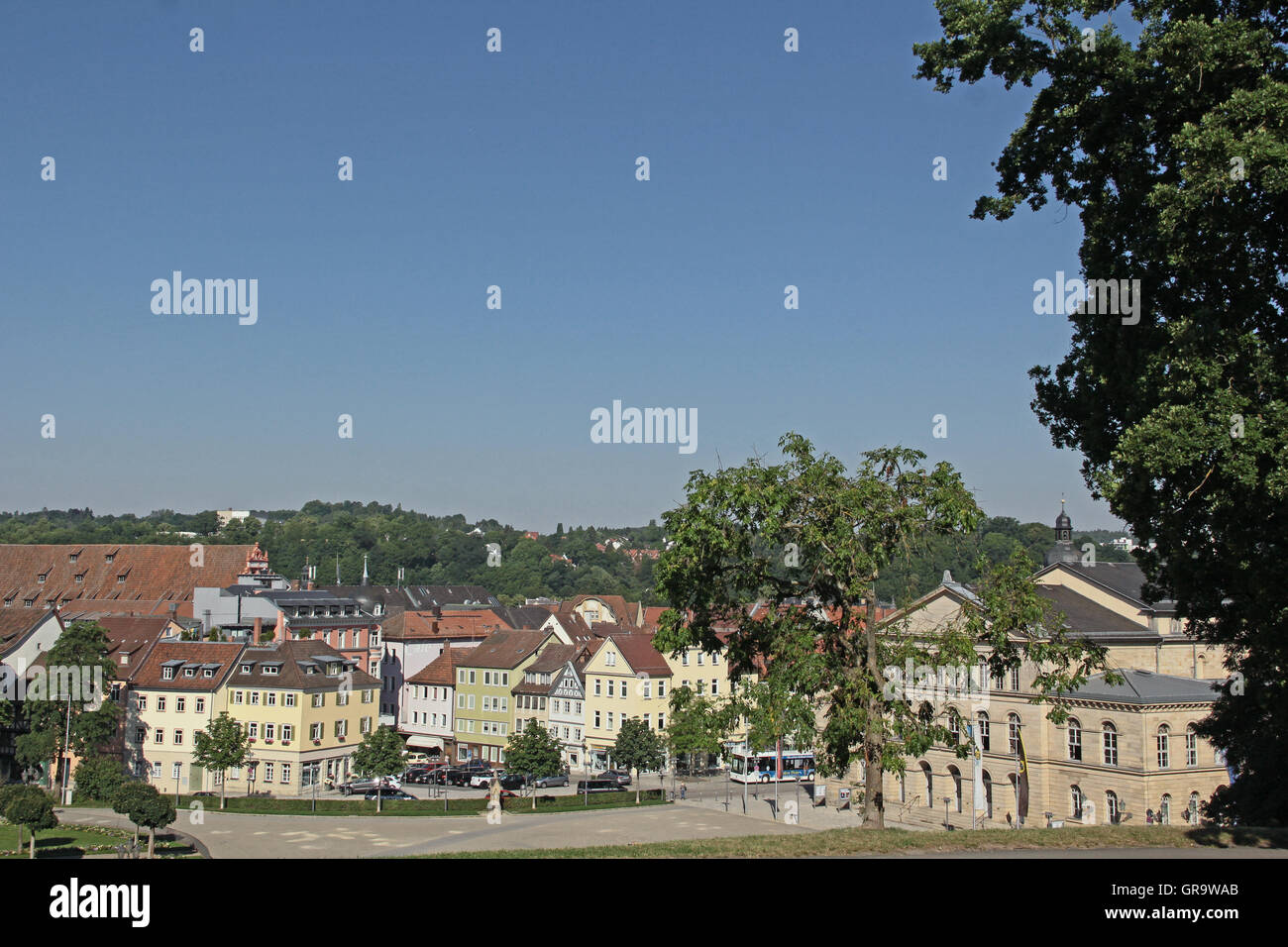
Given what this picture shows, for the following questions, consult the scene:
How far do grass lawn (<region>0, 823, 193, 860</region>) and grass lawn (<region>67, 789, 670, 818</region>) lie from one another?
20.6 ft

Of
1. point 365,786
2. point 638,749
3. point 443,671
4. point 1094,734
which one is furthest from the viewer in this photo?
point 443,671

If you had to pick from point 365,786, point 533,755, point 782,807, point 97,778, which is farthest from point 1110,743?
point 97,778

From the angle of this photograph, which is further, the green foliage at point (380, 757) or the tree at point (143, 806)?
the green foliage at point (380, 757)

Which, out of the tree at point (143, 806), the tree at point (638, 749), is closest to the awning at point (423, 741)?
the tree at point (638, 749)

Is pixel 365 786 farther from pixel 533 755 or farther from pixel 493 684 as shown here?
pixel 493 684

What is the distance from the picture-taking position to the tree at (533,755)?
5947 cm

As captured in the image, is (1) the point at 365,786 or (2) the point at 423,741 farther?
(2) the point at 423,741

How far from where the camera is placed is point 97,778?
5244 centimetres

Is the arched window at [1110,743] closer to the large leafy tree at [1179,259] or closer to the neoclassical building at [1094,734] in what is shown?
the neoclassical building at [1094,734]

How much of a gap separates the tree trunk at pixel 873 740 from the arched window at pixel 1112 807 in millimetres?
29220

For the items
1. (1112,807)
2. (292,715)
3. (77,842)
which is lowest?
(77,842)

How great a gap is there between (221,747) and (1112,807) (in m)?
42.4

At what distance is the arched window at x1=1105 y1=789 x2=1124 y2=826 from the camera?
4678 centimetres
